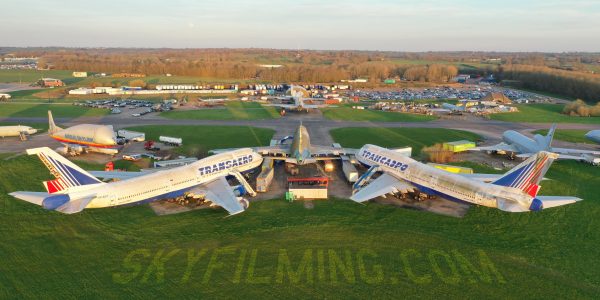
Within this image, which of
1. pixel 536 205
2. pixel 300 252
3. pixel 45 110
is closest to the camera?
pixel 300 252

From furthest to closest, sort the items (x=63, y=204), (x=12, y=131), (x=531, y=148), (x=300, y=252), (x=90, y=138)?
(x=12, y=131)
(x=90, y=138)
(x=531, y=148)
(x=63, y=204)
(x=300, y=252)

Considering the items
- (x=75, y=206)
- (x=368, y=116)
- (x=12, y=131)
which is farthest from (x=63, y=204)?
(x=368, y=116)

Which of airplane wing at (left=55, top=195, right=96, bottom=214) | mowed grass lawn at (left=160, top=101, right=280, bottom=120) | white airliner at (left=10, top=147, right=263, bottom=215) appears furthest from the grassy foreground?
mowed grass lawn at (left=160, top=101, right=280, bottom=120)

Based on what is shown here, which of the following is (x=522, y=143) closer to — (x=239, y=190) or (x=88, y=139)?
(x=239, y=190)

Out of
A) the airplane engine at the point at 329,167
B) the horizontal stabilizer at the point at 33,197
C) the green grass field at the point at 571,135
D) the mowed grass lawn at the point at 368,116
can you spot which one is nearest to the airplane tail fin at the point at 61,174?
the horizontal stabilizer at the point at 33,197

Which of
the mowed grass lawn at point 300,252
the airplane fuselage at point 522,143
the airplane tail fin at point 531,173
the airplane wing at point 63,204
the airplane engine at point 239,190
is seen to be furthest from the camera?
the airplane fuselage at point 522,143

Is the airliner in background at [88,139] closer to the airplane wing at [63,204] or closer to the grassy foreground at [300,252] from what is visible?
the grassy foreground at [300,252]

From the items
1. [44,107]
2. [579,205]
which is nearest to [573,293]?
[579,205]
